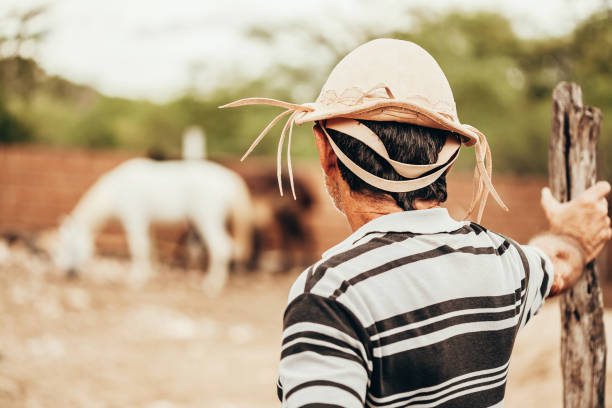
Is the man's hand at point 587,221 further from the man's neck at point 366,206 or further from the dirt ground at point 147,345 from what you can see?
the dirt ground at point 147,345

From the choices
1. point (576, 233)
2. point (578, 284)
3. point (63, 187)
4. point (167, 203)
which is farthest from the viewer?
point (63, 187)

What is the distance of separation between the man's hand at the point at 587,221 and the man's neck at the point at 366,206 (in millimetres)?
701

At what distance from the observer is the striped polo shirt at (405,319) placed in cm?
93

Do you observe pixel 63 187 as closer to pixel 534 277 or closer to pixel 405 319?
pixel 534 277

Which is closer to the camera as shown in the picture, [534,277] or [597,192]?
[534,277]

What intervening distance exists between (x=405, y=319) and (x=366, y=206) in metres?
0.24

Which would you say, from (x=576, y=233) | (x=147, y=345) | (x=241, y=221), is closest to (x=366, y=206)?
(x=576, y=233)

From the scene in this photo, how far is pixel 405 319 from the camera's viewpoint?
40.3 inches

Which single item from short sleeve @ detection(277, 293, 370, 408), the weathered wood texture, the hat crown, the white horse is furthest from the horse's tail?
short sleeve @ detection(277, 293, 370, 408)

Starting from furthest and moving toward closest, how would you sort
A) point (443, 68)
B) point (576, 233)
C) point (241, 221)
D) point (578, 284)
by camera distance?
1. point (443, 68)
2. point (241, 221)
3. point (578, 284)
4. point (576, 233)

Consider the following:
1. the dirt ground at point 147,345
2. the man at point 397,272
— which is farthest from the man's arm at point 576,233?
the dirt ground at point 147,345

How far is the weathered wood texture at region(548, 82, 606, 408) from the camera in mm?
1892

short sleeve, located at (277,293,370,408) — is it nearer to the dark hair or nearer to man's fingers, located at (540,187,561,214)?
the dark hair

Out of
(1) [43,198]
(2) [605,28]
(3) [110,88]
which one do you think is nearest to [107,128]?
(3) [110,88]
